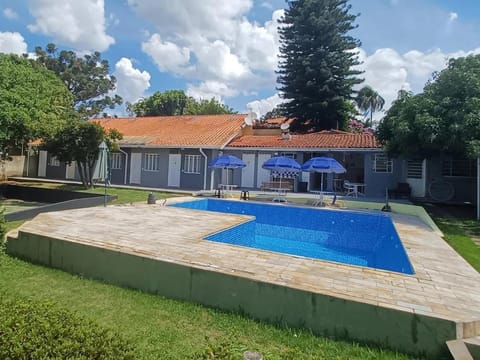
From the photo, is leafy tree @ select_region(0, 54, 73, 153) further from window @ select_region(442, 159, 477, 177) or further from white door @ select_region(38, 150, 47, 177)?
window @ select_region(442, 159, 477, 177)

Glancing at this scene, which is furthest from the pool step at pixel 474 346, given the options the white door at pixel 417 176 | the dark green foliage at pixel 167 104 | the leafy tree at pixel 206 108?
the dark green foliage at pixel 167 104

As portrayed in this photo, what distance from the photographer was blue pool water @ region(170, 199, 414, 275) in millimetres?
8445

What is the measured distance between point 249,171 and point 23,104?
14164 millimetres

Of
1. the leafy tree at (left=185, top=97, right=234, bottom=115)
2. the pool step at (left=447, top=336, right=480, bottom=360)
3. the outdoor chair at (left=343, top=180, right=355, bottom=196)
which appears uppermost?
the leafy tree at (left=185, top=97, right=234, bottom=115)

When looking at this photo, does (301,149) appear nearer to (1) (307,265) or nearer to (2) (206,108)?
(1) (307,265)

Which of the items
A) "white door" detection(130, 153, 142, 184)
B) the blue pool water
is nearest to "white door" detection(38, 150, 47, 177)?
"white door" detection(130, 153, 142, 184)

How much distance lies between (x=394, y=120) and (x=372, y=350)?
13.4m

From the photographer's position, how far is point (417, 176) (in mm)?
19125

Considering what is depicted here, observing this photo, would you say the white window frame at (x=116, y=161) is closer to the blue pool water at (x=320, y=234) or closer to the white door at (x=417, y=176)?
the blue pool water at (x=320, y=234)

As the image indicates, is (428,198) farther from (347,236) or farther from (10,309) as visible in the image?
(10,309)

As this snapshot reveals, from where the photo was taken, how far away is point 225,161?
17.2 metres

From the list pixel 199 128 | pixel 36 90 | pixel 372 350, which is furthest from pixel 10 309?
pixel 199 128

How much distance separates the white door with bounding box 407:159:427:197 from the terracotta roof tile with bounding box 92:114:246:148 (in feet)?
40.3

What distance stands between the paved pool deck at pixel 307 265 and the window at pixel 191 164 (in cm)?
1318
